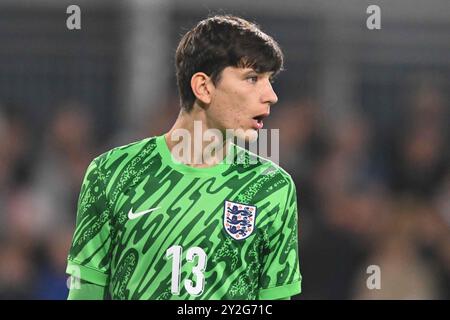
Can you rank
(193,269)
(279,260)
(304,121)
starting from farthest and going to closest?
(304,121)
(279,260)
(193,269)

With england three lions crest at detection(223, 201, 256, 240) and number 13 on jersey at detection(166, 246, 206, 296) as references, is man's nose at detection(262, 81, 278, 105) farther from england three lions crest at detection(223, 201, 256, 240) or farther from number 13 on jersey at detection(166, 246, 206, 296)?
number 13 on jersey at detection(166, 246, 206, 296)

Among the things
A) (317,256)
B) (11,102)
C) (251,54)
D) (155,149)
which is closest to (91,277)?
(155,149)

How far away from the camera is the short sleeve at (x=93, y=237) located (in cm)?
372

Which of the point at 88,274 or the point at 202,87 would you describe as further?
the point at 202,87

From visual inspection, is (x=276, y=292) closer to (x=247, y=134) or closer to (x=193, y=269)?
(x=193, y=269)

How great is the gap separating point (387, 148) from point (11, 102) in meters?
2.95

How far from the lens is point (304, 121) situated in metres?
7.31

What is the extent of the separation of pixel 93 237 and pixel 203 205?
41 cm

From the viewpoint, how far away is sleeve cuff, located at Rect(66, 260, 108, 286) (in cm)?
372

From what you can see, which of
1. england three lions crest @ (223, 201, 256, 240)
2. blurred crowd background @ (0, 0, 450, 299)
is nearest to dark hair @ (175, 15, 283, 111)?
england three lions crest @ (223, 201, 256, 240)

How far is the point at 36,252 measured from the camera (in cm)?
677

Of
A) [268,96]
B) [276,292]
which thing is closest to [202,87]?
[268,96]

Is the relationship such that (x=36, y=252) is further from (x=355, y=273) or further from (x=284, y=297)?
(x=284, y=297)

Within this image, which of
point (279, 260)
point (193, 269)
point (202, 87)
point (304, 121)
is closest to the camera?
point (193, 269)
